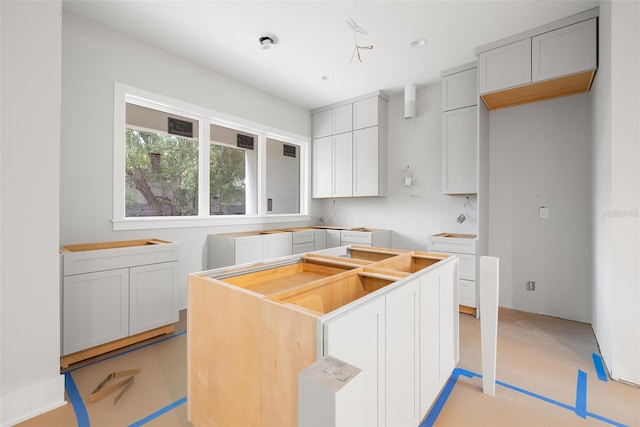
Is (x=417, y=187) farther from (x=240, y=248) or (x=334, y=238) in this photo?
(x=240, y=248)

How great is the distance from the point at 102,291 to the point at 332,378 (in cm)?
267

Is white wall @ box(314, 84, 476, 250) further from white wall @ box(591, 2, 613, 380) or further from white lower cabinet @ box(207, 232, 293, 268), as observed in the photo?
white lower cabinet @ box(207, 232, 293, 268)

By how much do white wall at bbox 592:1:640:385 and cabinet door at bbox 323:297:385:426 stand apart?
2056 mm

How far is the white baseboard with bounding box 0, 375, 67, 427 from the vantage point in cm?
167

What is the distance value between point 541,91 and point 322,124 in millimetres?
3060

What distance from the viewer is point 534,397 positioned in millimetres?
1908

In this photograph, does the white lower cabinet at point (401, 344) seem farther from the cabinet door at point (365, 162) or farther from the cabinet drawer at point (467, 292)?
the cabinet door at point (365, 162)

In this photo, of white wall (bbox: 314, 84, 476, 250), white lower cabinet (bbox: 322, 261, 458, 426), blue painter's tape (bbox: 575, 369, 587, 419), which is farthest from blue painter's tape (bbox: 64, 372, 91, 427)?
white wall (bbox: 314, 84, 476, 250)

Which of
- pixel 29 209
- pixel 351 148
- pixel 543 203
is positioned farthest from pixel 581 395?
pixel 351 148

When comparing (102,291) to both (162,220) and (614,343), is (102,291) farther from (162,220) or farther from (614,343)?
(614,343)

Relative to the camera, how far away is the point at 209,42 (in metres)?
3.10

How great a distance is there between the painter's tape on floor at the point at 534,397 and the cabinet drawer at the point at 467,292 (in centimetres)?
116

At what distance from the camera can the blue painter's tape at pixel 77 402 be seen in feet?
5.56

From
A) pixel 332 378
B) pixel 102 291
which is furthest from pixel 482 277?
pixel 102 291
